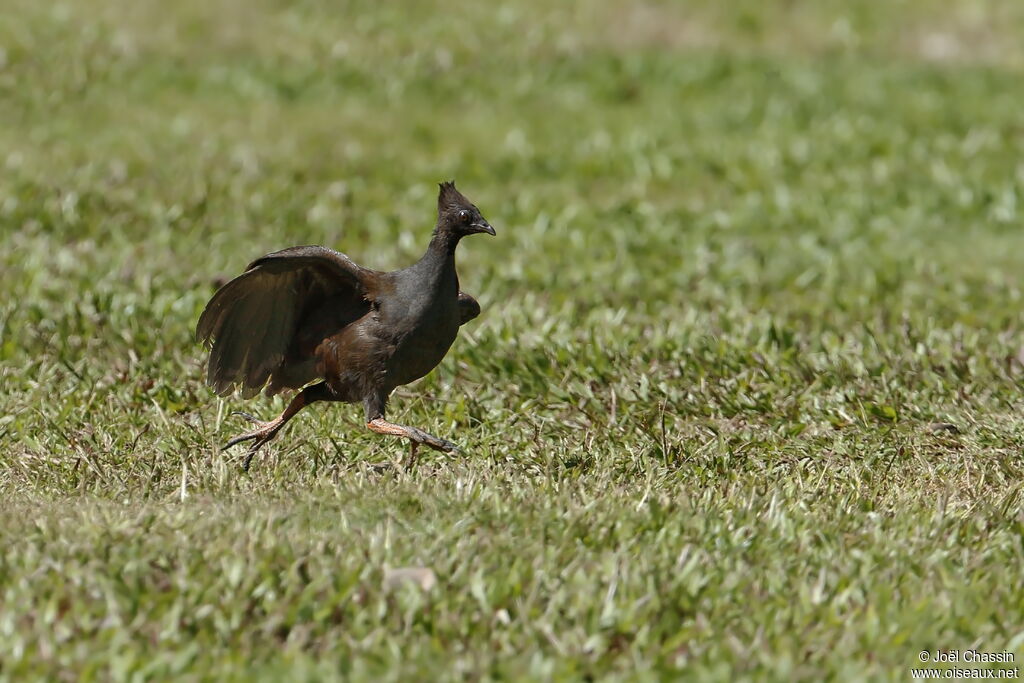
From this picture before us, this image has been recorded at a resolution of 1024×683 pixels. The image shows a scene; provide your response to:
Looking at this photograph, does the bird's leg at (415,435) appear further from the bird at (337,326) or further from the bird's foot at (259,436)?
the bird's foot at (259,436)

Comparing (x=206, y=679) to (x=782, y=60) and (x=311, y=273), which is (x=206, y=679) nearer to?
(x=311, y=273)

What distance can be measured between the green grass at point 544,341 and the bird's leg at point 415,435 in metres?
0.11

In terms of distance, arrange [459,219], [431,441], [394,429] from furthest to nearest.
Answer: [459,219]
[394,429]
[431,441]

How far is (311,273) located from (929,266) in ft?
16.6

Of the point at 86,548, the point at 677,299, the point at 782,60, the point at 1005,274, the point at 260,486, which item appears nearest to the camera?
the point at 86,548

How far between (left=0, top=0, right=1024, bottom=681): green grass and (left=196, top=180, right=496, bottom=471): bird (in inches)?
9.9

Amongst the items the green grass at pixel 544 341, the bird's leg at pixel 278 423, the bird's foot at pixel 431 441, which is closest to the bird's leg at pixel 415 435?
the bird's foot at pixel 431 441

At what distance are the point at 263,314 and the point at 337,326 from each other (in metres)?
0.30

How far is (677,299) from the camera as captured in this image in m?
8.64

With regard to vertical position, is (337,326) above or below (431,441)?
above

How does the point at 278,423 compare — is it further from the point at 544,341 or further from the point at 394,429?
the point at 544,341

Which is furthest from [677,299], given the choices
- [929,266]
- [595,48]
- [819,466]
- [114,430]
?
[595,48]

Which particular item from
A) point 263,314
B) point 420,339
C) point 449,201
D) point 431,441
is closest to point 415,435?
point 431,441

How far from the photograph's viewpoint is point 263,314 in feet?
18.9
